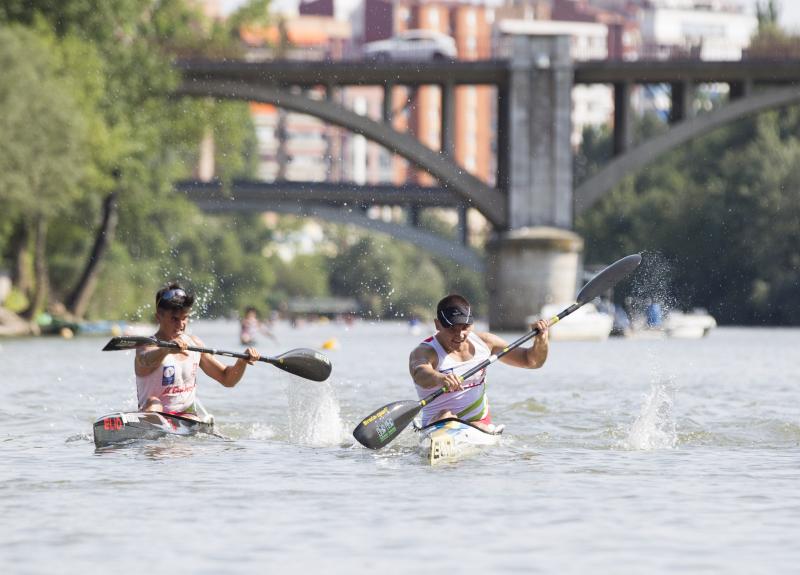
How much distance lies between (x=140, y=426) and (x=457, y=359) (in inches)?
101

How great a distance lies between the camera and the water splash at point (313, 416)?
16.0 meters

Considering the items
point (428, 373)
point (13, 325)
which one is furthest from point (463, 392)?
point (13, 325)

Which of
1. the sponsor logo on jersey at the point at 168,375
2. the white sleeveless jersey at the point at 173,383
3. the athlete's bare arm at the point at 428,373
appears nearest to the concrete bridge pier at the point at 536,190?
the white sleeveless jersey at the point at 173,383

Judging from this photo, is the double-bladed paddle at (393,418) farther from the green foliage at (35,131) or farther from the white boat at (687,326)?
the white boat at (687,326)

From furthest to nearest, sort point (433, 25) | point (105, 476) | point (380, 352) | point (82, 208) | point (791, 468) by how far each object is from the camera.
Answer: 1. point (433, 25)
2. point (82, 208)
3. point (380, 352)
4. point (791, 468)
5. point (105, 476)

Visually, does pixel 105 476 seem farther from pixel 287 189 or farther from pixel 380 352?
pixel 287 189

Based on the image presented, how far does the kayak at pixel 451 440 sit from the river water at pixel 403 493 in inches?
4.7

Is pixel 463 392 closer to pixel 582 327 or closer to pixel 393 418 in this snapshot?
pixel 393 418

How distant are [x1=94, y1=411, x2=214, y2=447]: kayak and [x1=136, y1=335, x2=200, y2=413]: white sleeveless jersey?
10cm

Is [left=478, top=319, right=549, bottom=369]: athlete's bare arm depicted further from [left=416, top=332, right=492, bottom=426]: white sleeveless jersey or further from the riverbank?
the riverbank

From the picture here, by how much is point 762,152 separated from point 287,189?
19.5m

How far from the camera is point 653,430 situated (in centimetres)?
1609

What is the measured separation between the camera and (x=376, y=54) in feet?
197

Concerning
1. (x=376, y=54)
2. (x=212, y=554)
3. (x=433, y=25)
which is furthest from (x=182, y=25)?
(x=433, y=25)
